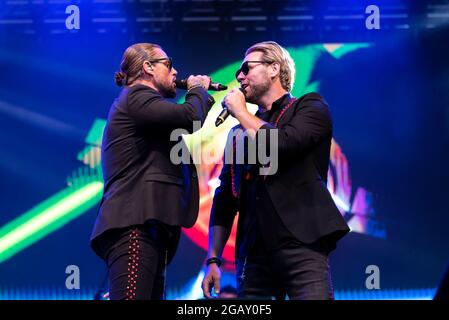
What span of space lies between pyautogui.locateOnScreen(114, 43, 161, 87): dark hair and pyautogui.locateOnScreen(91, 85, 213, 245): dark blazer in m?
0.12

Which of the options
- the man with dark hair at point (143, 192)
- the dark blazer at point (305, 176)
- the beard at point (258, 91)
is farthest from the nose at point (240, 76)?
the dark blazer at point (305, 176)

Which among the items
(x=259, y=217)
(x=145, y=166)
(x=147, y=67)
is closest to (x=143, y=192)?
(x=145, y=166)

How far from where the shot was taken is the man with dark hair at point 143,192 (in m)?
2.27

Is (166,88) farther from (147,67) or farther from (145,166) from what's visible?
(145,166)

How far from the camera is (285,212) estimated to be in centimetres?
226

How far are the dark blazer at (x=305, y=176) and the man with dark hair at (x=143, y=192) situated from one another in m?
0.25

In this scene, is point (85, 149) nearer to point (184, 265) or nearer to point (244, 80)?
point (184, 265)

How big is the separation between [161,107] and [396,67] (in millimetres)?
2639

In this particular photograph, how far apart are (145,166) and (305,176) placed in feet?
1.87

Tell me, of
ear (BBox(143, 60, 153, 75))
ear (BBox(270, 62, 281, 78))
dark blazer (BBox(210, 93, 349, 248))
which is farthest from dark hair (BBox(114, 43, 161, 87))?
dark blazer (BBox(210, 93, 349, 248))

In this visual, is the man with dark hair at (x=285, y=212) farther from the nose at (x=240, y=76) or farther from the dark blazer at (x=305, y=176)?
the nose at (x=240, y=76)
